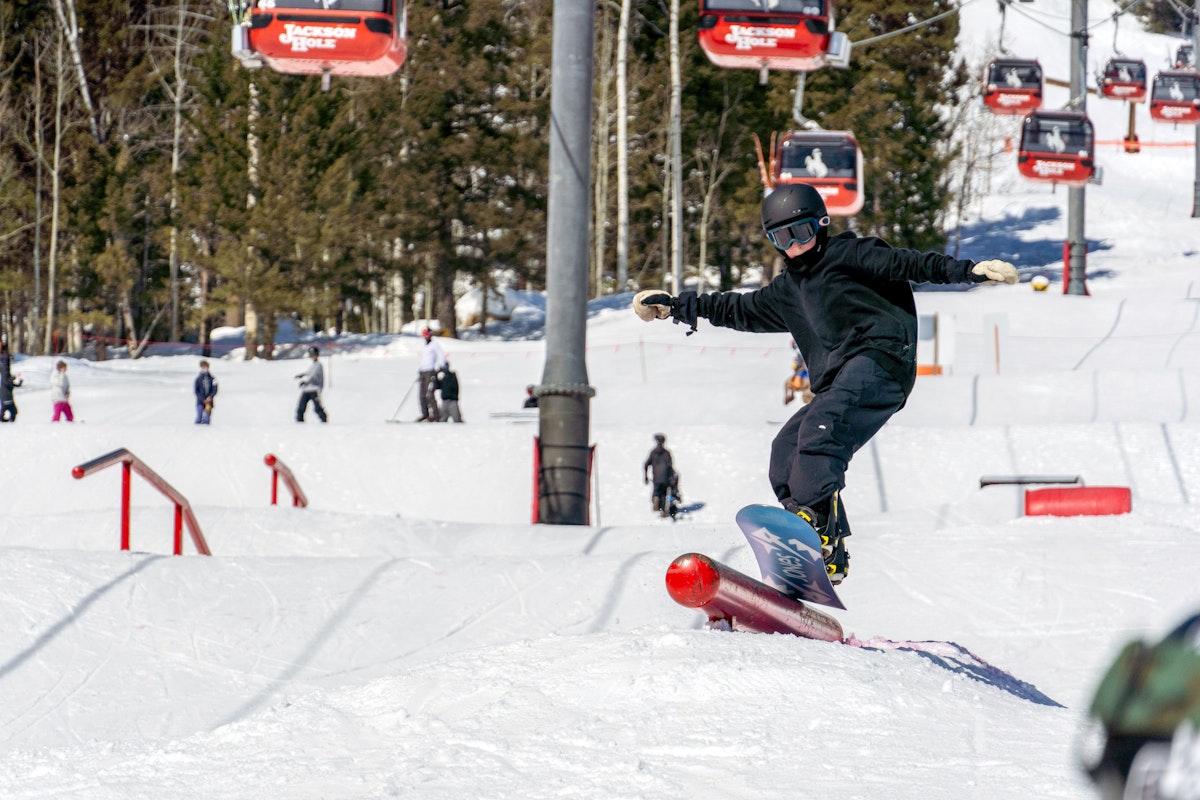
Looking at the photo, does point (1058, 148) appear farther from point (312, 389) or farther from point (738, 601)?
point (738, 601)

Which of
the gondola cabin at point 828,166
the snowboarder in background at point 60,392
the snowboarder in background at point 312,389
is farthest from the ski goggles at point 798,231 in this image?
the gondola cabin at point 828,166

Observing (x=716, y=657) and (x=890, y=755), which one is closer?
(x=890, y=755)

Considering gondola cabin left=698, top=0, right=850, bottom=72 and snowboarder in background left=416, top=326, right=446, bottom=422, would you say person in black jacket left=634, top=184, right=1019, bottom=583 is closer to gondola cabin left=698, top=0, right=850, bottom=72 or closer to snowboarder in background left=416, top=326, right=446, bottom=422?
gondola cabin left=698, top=0, right=850, bottom=72

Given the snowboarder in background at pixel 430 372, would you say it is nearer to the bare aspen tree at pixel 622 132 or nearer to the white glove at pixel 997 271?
the white glove at pixel 997 271

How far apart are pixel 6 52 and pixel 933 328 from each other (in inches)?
1207

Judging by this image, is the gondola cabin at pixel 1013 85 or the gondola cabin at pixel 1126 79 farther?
the gondola cabin at pixel 1126 79

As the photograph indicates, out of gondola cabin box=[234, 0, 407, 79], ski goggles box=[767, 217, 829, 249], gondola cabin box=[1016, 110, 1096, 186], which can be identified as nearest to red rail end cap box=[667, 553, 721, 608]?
ski goggles box=[767, 217, 829, 249]

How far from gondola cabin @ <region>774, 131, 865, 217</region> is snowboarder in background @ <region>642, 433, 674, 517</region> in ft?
38.2

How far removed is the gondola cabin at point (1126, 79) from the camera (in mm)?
43625

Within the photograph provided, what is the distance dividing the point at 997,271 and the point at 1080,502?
698cm

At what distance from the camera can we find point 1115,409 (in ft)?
67.7

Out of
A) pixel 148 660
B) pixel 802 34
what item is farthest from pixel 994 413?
pixel 148 660

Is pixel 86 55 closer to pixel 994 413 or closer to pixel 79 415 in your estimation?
pixel 79 415

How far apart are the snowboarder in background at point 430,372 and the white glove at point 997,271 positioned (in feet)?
52.0
